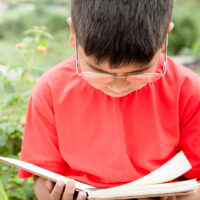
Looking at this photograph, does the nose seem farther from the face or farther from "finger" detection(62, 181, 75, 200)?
"finger" detection(62, 181, 75, 200)

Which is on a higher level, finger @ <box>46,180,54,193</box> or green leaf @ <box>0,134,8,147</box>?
finger @ <box>46,180,54,193</box>

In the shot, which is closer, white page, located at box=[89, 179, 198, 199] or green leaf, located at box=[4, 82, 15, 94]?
white page, located at box=[89, 179, 198, 199]

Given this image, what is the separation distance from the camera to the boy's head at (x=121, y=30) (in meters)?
0.90

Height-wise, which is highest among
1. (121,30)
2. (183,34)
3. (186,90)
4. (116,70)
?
(121,30)

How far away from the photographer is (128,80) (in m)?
1.03

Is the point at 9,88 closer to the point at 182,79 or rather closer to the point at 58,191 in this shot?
the point at 58,191

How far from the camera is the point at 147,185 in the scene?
41.2 inches

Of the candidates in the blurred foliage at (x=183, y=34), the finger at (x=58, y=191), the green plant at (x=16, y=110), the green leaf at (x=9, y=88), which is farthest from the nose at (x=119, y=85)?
the blurred foliage at (x=183, y=34)

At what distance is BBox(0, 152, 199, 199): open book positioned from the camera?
3.14 feet

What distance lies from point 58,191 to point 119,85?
0.42 meters

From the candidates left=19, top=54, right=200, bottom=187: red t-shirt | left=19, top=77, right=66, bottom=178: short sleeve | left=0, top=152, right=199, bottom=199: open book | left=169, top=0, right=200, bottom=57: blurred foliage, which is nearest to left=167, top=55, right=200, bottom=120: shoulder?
left=19, top=54, right=200, bottom=187: red t-shirt

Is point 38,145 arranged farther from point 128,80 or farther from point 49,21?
point 49,21

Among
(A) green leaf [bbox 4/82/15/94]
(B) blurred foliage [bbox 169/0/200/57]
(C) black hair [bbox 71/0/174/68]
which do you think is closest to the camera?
(C) black hair [bbox 71/0/174/68]

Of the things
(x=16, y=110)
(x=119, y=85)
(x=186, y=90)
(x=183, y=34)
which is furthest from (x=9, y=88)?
(x=183, y=34)
